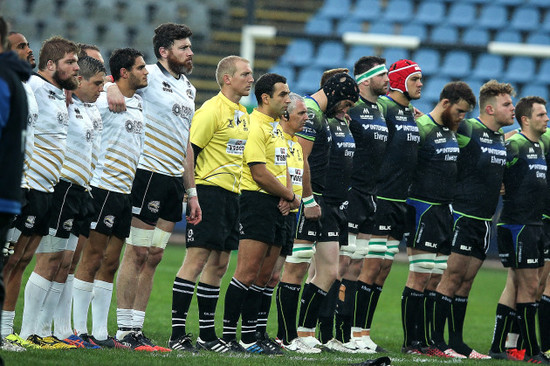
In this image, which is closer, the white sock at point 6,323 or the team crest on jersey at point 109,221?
the white sock at point 6,323

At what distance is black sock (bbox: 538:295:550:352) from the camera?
9.87m

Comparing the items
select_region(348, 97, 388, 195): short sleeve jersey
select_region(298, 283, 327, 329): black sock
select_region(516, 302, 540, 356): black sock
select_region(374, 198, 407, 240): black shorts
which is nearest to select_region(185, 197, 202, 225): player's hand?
select_region(298, 283, 327, 329): black sock

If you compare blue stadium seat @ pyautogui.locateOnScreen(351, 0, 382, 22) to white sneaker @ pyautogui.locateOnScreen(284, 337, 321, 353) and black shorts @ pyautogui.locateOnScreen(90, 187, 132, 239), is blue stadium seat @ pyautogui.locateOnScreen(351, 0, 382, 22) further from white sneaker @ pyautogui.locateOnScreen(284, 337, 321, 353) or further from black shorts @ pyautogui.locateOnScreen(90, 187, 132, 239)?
black shorts @ pyautogui.locateOnScreen(90, 187, 132, 239)

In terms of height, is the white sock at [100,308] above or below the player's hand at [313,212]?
below

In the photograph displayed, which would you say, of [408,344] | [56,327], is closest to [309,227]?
[408,344]

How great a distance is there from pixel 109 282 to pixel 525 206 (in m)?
4.47

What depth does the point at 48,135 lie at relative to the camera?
7000mm

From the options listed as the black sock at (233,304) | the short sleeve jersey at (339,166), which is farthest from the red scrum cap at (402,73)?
the black sock at (233,304)

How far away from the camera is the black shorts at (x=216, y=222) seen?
764cm

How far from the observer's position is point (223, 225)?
25.2 ft

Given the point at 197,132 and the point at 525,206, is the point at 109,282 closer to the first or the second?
the point at 197,132

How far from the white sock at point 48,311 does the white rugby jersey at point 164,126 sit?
1.26 metres

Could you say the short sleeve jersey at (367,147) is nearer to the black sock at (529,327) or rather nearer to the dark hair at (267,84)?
the dark hair at (267,84)

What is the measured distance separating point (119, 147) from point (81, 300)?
1.31 m
